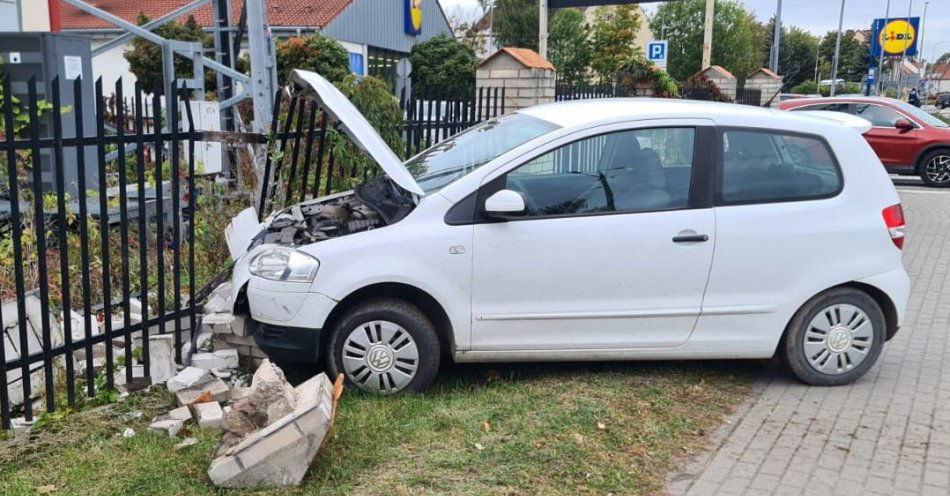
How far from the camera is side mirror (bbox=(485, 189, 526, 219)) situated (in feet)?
15.1

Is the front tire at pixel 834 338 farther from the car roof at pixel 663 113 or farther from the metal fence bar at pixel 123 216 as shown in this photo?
the metal fence bar at pixel 123 216

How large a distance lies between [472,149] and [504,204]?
2.98 feet

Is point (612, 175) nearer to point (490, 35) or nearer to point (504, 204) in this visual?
point (504, 204)

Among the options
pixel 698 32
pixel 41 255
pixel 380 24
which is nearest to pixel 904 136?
pixel 41 255

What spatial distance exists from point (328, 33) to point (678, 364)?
27647 mm

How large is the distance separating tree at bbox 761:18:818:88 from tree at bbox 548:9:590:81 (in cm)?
2868

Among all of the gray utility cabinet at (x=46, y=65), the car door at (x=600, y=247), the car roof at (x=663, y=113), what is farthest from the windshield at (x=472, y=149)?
the gray utility cabinet at (x=46, y=65)

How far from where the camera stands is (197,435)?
13.8ft

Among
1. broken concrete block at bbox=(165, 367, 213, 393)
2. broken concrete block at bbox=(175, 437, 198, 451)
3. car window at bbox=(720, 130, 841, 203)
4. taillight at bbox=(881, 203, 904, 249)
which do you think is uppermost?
car window at bbox=(720, 130, 841, 203)

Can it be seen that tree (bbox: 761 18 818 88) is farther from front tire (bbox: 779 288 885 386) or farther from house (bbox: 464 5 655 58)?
front tire (bbox: 779 288 885 386)

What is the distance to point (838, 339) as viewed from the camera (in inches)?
202

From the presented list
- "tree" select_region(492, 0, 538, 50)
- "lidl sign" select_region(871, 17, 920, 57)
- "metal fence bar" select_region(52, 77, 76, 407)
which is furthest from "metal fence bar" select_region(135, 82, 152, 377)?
"tree" select_region(492, 0, 538, 50)

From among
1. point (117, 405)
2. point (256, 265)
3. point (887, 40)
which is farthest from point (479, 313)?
point (887, 40)

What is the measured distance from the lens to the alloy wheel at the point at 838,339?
200 inches
